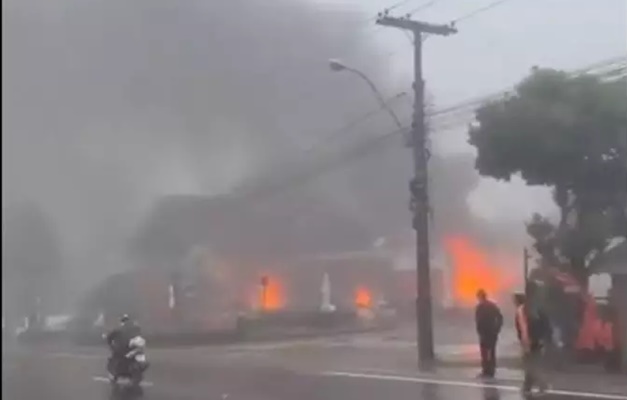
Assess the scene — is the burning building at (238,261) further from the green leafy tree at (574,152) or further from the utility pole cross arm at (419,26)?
the utility pole cross arm at (419,26)

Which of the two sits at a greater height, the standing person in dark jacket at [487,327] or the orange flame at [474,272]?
the orange flame at [474,272]

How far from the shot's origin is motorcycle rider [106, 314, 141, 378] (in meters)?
9.81

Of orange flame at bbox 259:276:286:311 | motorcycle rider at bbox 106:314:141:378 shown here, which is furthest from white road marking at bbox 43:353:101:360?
orange flame at bbox 259:276:286:311

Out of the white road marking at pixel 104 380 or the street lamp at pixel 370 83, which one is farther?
the street lamp at pixel 370 83

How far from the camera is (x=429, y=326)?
13.4 metres

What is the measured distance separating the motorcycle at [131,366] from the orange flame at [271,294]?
4.26 feet

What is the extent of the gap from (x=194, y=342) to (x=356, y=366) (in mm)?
2284

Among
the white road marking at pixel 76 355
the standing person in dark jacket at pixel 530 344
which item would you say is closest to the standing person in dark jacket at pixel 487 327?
the standing person in dark jacket at pixel 530 344

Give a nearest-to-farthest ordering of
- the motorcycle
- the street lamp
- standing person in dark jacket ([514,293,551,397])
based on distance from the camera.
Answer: standing person in dark jacket ([514,293,551,397]) < the motorcycle < the street lamp

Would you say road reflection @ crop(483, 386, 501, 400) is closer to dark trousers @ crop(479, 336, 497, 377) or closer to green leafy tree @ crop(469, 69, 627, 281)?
dark trousers @ crop(479, 336, 497, 377)

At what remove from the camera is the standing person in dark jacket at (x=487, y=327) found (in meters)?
11.2

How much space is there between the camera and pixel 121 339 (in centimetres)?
1042

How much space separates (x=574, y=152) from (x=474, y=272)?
1878mm

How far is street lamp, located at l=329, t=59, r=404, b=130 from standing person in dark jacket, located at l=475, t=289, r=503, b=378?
3.12 meters
